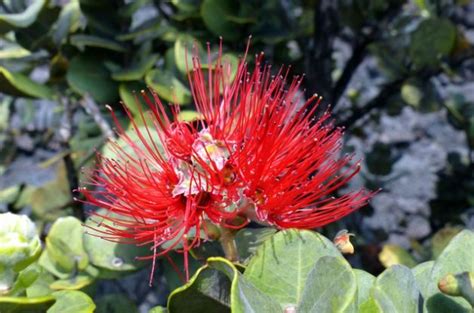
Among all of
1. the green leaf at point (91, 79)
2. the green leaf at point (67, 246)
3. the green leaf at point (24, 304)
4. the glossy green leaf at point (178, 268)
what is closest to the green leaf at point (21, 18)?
the green leaf at point (91, 79)

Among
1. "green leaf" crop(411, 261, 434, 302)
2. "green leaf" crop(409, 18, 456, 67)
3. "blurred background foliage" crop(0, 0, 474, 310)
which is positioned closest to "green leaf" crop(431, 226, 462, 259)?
"blurred background foliage" crop(0, 0, 474, 310)

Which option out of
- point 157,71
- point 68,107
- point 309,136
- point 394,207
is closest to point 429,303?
point 309,136

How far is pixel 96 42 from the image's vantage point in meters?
1.24

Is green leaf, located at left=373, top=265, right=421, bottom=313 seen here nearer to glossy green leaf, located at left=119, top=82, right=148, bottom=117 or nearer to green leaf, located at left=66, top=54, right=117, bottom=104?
glossy green leaf, located at left=119, top=82, right=148, bottom=117

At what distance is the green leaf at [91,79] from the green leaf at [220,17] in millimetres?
211

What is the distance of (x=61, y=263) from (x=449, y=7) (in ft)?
2.84

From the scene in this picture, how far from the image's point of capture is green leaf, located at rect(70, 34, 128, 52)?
1230 mm

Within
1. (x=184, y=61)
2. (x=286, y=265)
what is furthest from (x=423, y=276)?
(x=184, y=61)

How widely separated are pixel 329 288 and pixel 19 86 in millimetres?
759

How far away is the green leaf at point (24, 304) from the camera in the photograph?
0.66m

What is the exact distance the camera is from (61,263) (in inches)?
40.4

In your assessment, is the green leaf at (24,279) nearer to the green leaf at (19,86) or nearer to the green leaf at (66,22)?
the green leaf at (19,86)

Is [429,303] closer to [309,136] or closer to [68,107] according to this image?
[309,136]

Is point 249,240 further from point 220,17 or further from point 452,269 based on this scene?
point 220,17
